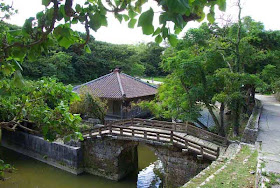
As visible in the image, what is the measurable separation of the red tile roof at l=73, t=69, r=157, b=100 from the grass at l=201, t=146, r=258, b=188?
38.8 feet

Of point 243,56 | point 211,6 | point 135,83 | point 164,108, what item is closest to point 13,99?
point 211,6

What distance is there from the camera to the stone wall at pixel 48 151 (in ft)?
47.8

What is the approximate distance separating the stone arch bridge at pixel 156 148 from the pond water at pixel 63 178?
56 cm

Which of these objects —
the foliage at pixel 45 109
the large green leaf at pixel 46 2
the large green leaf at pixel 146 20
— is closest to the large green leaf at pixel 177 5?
the large green leaf at pixel 146 20

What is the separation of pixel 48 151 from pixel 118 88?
7.80 m

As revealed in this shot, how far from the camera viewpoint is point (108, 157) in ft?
46.4

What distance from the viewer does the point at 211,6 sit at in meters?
2.16

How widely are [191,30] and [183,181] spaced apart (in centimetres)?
830

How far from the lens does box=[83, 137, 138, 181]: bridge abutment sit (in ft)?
45.5

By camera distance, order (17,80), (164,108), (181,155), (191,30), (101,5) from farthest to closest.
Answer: (164,108) → (191,30) → (181,155) → (101,5) → (17,80)

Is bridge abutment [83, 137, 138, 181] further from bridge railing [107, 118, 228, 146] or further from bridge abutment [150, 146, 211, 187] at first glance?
bridge abutment [150, 146, 211, 187]

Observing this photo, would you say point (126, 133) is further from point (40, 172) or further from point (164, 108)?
point (40, 172)

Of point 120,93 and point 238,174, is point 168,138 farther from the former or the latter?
point 120,93

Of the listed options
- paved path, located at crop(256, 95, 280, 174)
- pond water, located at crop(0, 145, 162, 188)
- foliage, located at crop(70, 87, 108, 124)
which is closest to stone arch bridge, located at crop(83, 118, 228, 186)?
pond water, located at crop(0, 145, 162, 188)
